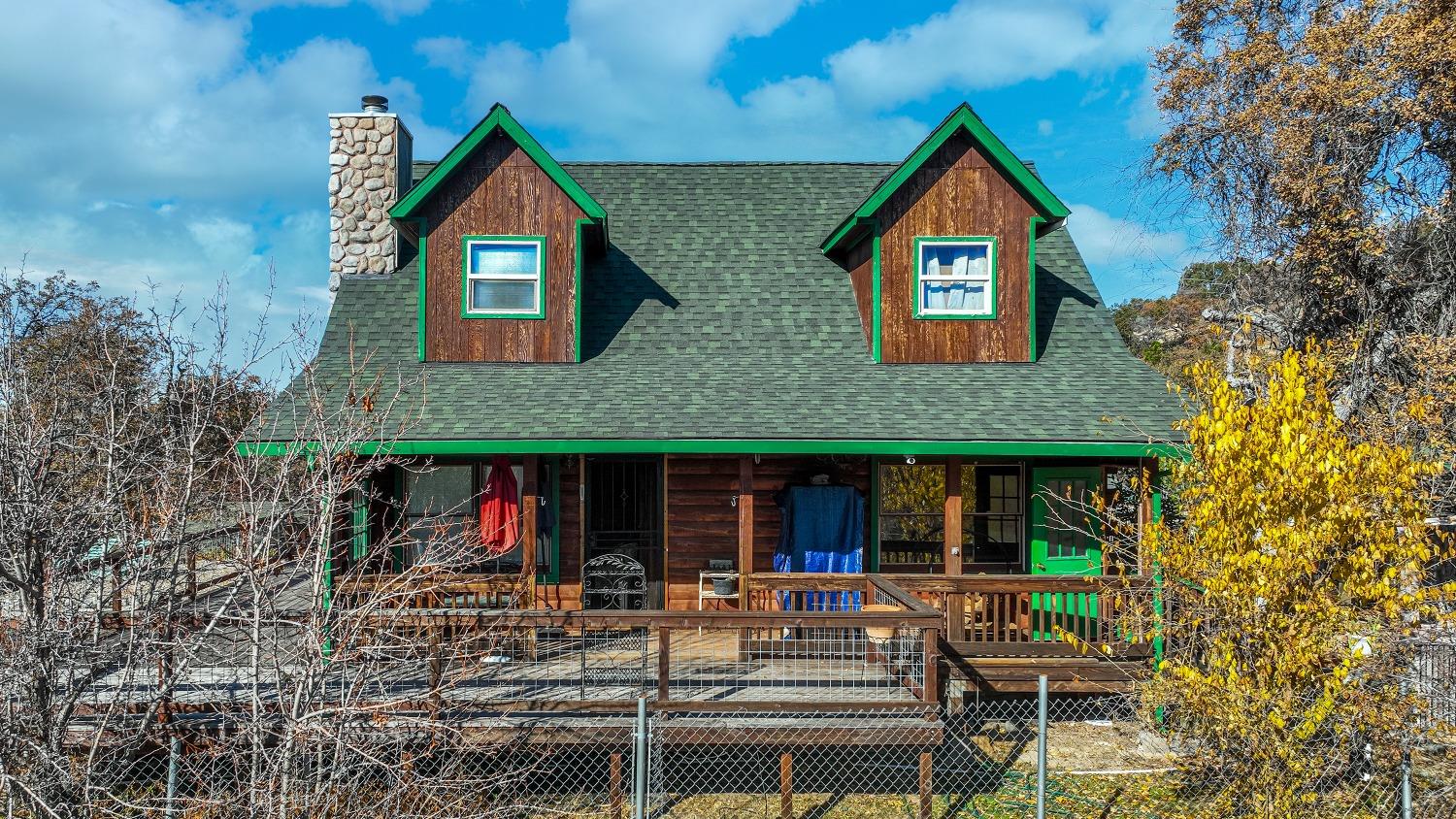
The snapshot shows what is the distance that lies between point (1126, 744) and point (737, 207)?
914 cm

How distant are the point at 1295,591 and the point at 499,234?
9.60m

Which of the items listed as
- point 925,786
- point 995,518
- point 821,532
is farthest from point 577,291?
point 925,786

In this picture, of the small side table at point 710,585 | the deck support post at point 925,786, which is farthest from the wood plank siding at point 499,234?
the deck support post at point 925,786

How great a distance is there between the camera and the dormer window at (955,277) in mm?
12789

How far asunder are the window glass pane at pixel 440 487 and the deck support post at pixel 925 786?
679cm

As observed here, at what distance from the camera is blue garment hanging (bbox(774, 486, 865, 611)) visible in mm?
11836

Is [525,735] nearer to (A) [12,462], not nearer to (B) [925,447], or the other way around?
(A) [12,462]

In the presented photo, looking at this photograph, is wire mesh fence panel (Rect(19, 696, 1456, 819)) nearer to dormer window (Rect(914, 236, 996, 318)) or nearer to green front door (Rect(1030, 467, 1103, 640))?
green front door (Rect(1030, 467, 1103, 640))

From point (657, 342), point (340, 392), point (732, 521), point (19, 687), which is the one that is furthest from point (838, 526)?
point (19, 687)

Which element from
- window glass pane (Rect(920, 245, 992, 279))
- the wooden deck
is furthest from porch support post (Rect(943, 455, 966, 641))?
window glass pane (Rect(920, 245, 992, 279))

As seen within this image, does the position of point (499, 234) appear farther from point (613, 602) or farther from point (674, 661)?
point (674, 661)

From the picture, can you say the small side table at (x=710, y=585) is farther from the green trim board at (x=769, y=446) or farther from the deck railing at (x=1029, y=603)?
the deck railing at (x=1029, y=603)

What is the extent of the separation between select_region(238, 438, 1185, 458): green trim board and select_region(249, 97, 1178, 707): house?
0.08 ft

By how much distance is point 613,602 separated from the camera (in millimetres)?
11922
